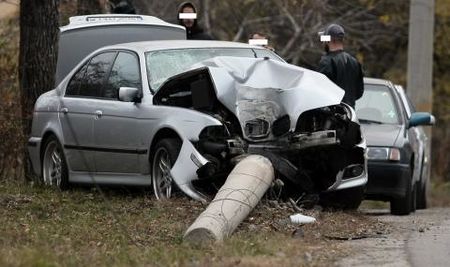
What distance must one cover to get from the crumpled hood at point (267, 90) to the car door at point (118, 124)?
1.10 metres

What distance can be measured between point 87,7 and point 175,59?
6.48m

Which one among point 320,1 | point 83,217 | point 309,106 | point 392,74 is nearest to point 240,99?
point 309,106

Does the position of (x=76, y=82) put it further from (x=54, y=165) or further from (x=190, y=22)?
Result: (x=190, y=22)

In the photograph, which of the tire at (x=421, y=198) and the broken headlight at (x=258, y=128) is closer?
the broken headlight at (x=258, y=128)

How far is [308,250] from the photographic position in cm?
793

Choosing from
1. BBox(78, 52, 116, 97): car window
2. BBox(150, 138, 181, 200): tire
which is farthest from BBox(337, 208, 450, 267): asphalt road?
BBox(78, 52, 116, 97): car window

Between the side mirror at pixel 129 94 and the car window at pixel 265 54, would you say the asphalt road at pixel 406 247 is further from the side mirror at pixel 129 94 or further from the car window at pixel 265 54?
the side mirror at pixel 129 94

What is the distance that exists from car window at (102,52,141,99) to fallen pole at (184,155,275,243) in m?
2.15

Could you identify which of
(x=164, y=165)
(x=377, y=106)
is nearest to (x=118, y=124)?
(x=164, y=165)

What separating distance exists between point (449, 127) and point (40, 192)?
840 inches

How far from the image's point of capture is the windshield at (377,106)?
13.1 meters

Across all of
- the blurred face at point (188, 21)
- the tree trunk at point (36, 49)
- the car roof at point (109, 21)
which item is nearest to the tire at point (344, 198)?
the car roof at point (109, 21)

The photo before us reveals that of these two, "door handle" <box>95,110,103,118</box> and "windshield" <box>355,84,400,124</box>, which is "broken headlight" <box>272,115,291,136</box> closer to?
"door handle" <box>95,110,103,118</box>

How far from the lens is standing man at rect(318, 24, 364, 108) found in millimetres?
11430
